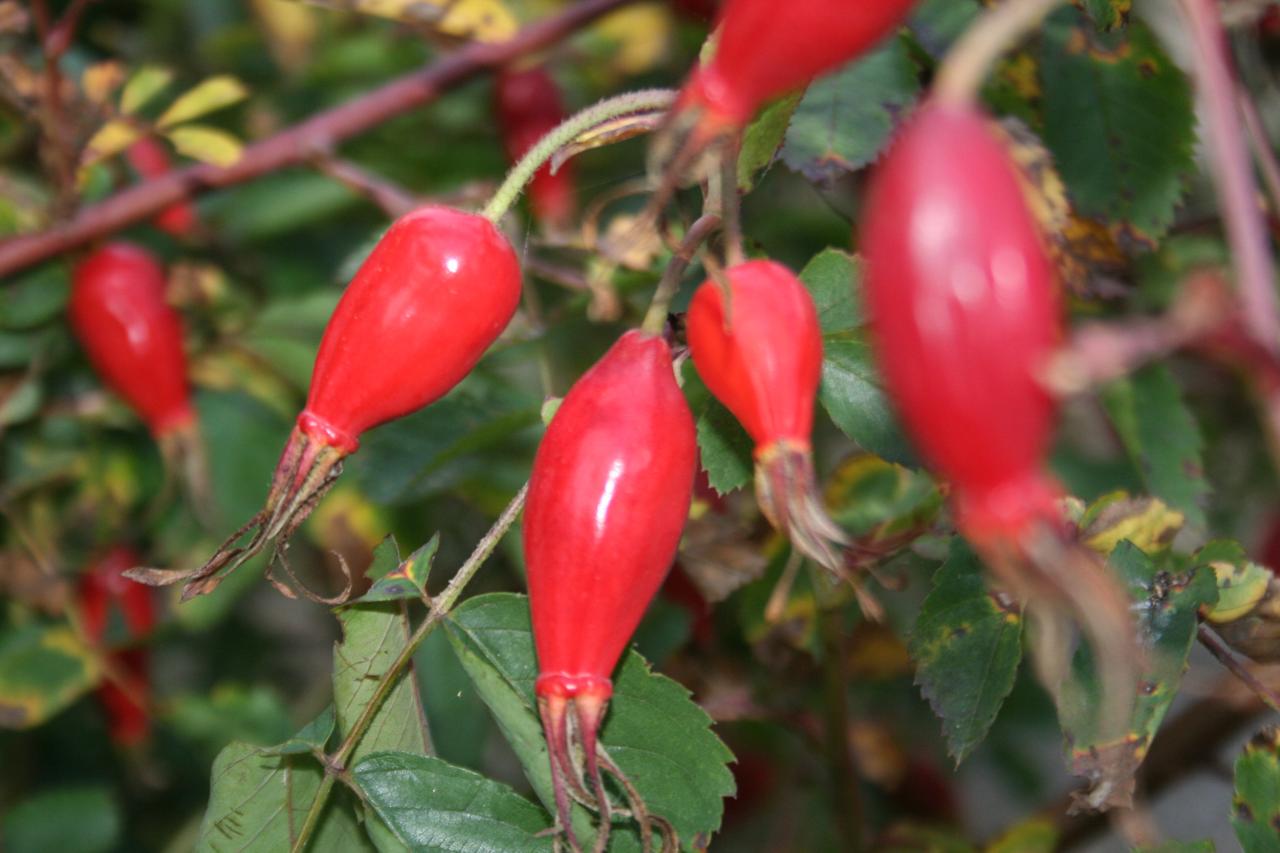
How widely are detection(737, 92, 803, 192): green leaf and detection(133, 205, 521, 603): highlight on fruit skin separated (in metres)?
0.17

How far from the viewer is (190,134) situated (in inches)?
54.1

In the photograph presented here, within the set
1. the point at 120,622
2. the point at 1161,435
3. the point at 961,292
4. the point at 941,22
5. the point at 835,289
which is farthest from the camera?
the point at 120,622

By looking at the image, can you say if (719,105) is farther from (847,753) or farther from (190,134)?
(190,134)

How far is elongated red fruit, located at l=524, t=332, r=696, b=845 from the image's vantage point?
0.76 m

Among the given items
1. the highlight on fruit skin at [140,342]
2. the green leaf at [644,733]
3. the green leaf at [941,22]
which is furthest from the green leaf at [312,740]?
the green leaf at [941,22]

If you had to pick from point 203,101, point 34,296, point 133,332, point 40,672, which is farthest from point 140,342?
point 40,672

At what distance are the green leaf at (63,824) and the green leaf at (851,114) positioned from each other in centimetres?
105

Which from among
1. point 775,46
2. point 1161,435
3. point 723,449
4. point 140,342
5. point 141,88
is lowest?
point 1161,435

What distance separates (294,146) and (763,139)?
754mm

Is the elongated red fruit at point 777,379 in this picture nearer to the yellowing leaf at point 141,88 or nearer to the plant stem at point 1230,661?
→ the plant stem at point 1230,661

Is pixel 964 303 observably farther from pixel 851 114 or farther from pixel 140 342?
pixel 140 342

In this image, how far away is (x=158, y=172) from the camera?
1716mm

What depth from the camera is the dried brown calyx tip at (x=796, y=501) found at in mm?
734

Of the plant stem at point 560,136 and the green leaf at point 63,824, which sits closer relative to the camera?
the plant stem at point 560,136
